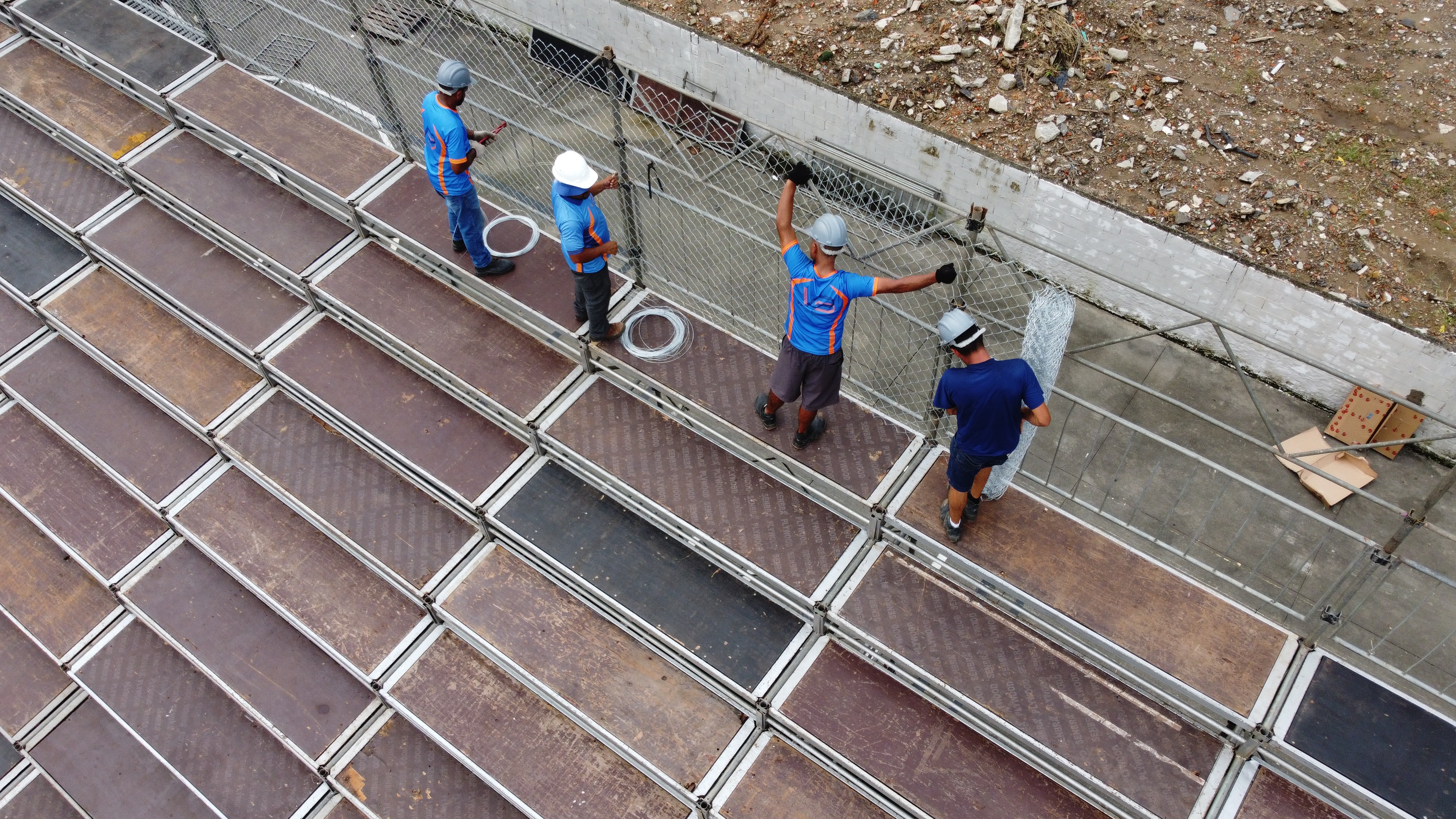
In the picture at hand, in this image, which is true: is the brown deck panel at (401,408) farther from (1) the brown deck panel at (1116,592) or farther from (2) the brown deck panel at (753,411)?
(1) the brown deck panel at (1116,592)

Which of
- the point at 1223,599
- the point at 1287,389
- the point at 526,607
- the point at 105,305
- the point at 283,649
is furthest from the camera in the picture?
the point at 1287,389

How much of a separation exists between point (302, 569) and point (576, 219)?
3089 millimetres

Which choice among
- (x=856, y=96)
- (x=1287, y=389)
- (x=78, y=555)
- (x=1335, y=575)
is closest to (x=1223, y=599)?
(x=1335, y=575)

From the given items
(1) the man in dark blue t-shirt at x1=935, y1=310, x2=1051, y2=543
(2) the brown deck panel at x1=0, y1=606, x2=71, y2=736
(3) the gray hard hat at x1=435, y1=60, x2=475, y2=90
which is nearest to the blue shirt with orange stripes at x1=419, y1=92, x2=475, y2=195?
(3) the gray hard hat at x1=435, y1=60, x2=475, y2=90

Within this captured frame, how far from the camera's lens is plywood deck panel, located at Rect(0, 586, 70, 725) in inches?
269

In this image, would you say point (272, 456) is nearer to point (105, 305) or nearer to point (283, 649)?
point (283, 649)

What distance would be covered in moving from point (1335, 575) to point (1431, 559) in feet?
2.72

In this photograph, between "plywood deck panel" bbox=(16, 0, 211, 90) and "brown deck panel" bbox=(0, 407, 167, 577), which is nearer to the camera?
"brown deck panel" bbox=(0, 407, 167, 577)

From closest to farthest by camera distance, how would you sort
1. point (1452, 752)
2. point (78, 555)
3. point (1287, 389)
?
point (1452, 752) → point (78, 555) → point (1287, 389)

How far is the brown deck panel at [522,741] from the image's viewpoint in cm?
557

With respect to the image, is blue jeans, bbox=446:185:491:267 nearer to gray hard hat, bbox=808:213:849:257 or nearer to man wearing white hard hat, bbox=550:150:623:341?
man wearing white hard hat, bbox=550:150:623:341

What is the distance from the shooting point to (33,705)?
688 centimetres

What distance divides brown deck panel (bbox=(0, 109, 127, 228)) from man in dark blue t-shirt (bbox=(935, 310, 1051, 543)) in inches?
289

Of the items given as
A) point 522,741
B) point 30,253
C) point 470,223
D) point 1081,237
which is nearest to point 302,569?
point 522,741
